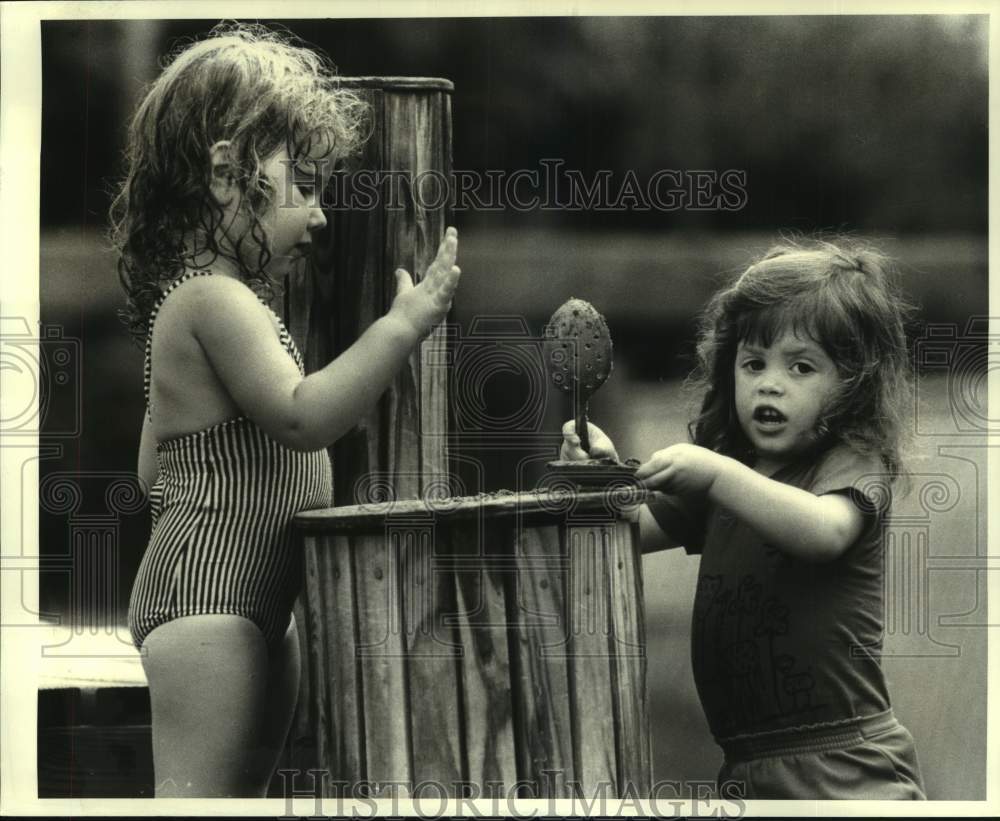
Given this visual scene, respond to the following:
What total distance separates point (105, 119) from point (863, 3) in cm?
200

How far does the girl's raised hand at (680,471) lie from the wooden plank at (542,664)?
1.08ft

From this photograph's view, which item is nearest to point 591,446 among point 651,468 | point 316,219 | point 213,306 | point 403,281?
point 651,468

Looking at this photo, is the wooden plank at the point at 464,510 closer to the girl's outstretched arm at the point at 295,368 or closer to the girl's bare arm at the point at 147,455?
the girl's outstretched arm at the point at 295,368

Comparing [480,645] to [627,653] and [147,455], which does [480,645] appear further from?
[147,455]

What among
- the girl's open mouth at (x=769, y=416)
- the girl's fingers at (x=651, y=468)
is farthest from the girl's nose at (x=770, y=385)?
the girl's fingers at (x=651, y=468)

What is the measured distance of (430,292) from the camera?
11.5 ft

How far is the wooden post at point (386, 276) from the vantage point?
3568 mm

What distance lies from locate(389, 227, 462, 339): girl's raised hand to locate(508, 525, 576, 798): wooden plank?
577 millimetres

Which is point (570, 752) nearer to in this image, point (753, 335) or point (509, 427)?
point (509, 427)

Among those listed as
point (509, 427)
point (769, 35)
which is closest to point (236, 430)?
point (509, 427)

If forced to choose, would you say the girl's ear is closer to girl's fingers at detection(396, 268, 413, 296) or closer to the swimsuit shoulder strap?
the swimsuit shoulder strap

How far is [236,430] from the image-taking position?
3.37 m

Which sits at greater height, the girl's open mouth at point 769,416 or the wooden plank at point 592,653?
the girl's open mouth at point 769,416

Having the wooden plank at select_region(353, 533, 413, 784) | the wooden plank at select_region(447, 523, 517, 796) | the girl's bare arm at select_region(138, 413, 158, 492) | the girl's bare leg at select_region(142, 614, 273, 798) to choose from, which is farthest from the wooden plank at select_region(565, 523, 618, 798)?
the girl's bare arm at select_region(138, 413, 158, 492)
